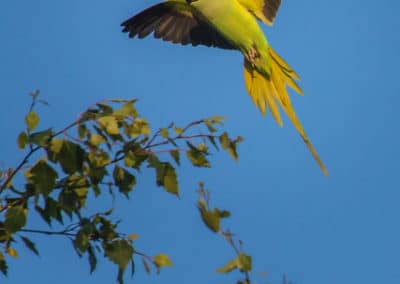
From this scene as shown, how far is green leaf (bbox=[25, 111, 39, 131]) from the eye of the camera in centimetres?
225

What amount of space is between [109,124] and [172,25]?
4582 millimetres

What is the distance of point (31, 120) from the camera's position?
7.39 feet

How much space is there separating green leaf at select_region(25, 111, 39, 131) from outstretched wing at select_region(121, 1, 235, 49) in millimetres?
4428

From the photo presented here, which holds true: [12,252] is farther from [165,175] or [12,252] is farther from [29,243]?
[165,175]

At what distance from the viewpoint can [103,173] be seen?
2.44 metres

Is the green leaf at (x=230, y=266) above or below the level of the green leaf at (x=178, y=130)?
below

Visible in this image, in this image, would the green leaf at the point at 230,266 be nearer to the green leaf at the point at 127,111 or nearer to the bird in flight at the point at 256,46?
the green leaf at the point at 127,111

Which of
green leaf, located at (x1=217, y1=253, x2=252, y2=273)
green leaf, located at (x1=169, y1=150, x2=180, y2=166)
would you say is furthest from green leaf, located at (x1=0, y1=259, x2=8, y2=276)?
green leaf, located at (x1=217, y1=253, x2=252, y2=273)

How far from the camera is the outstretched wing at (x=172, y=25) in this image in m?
6.70

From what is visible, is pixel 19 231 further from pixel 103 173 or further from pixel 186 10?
pixel 186 10

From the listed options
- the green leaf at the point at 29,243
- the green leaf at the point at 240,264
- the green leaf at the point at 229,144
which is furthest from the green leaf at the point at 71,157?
the green leaf at the point at 240,264

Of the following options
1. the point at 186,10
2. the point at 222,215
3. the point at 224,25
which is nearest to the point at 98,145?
the point at 222,215

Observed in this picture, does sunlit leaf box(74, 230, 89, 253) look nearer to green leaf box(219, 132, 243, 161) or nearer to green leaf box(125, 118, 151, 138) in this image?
green leaf box(125, 118, 151, 138)

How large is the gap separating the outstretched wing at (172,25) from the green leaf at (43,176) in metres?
4.42
